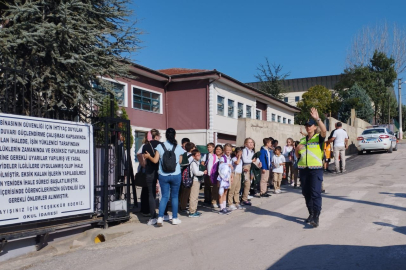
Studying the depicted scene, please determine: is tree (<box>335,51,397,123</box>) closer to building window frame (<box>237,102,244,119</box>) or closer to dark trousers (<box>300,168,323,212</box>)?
building window frame (<box>237,102,244,119</box>)

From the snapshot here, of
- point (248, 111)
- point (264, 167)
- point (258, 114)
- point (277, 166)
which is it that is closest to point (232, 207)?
point (264, 167)

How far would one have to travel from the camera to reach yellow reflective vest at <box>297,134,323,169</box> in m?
7.93

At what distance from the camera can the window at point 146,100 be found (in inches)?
1010

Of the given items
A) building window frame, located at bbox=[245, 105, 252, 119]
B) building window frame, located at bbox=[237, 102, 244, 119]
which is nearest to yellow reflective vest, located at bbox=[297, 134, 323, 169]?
building window frame, located at bbox=[237, 102, 244, 119]

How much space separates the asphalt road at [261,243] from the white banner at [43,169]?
0.80 meters

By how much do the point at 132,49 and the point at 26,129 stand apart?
17.0 feet

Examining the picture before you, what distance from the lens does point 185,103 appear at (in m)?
28.4

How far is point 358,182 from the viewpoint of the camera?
14297 millimetres

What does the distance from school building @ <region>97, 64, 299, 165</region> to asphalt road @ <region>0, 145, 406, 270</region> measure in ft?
53.5

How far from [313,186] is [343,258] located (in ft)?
7.52

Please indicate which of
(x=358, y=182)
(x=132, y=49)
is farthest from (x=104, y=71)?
(x=358, y=182)

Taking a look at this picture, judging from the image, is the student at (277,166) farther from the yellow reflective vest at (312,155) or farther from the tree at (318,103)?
the tree at (318,103)

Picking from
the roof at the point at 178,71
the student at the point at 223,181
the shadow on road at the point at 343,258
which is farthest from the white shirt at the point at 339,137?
the roof at the point at 178,71

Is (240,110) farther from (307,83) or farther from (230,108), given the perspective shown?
(307,83)
